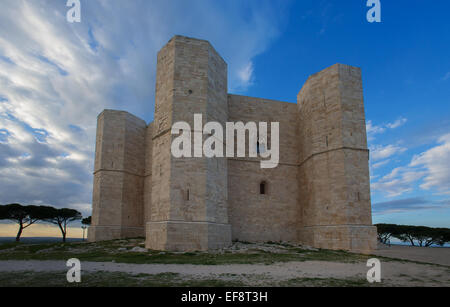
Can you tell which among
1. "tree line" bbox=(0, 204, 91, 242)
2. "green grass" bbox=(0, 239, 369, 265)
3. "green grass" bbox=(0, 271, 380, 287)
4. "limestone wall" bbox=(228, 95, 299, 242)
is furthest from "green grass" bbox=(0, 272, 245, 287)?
"tree line" bbox=(0, 204, 91, 242)

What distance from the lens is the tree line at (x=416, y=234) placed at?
83.8 feet

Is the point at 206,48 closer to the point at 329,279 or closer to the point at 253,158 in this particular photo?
the point at 253,158

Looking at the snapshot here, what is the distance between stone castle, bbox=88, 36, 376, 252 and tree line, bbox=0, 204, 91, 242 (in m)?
12.0

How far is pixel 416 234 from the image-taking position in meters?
27.1

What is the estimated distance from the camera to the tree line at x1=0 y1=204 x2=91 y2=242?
2645cm

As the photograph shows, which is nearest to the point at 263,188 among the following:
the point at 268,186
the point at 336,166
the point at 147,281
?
the point at 268,186

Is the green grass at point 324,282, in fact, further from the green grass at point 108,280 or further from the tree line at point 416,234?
the tree line at point 416,234

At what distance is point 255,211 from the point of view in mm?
16016

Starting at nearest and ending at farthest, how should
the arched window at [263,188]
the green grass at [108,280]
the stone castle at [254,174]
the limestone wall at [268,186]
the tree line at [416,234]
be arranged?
the green grass at [108,280]
the stone castle at [254,174]
the limestone wall at [268,186]
the arched window at [263,188]
the tree line at [416,234]

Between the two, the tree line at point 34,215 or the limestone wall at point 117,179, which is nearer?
the limestone wall at point 117,179

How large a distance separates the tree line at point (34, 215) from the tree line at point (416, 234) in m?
30.7

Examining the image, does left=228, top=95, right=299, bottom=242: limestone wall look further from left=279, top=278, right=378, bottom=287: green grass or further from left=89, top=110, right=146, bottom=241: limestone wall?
left=279, top=278, right=378, bottom=287: green grass

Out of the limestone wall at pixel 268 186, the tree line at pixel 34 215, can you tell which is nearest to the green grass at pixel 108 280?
the limestone wall at pixel 268 186
